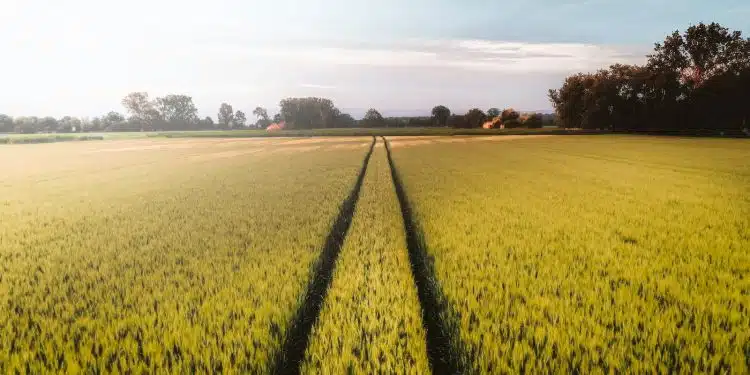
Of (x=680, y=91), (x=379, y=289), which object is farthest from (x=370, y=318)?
(x=680, y=91)

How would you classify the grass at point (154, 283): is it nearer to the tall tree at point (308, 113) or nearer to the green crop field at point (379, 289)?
the green crop field at point (379, 289)

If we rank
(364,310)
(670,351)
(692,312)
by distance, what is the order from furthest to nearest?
(364,310), (692,312), (670,351)

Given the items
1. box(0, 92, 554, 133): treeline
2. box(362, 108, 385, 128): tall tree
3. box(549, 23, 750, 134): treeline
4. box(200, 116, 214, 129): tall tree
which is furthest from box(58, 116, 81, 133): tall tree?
box(549, 23, 750, 134): treeline

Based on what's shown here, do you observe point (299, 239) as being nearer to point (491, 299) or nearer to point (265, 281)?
point (265, 281)

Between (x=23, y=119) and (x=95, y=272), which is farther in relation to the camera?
(x=23, y=119)

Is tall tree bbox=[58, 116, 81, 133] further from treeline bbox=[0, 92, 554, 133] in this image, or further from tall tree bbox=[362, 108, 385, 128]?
tall tree bbox=[362, 108, 385, 128]

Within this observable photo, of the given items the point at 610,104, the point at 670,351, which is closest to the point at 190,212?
the point at 670,351

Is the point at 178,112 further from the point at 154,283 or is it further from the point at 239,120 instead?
the point at 154,283
